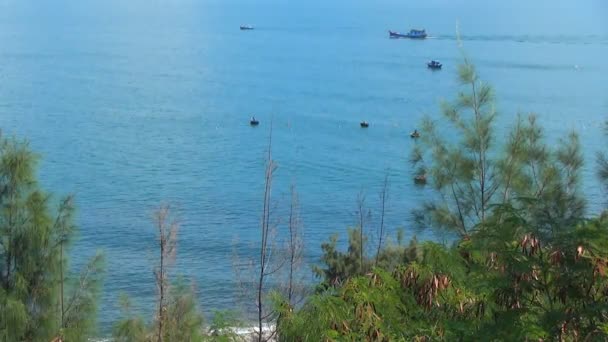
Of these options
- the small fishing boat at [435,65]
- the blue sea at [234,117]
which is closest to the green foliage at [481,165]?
the blue sea at [234,117]

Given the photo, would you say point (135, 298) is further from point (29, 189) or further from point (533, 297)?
point (533, 297)

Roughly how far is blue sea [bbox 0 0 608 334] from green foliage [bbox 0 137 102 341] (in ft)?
27.2

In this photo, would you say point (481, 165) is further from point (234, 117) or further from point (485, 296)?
point (234, 117)

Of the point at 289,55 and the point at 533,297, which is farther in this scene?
the point at 289,55

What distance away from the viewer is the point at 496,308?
440 cm

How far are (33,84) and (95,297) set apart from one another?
41.3 m

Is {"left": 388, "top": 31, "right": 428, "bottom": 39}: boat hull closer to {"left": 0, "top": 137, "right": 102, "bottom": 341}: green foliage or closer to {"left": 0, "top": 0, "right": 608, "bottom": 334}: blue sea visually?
{"left": 0, "top": 0, "right": 608, "bottom": 334}: blue sea

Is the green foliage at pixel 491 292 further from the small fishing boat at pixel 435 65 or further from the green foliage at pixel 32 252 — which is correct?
the small fishing boat at pixel 435 65

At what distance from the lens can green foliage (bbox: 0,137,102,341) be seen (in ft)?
37.3

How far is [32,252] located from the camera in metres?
11.5

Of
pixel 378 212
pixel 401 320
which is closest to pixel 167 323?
pixel 401 320

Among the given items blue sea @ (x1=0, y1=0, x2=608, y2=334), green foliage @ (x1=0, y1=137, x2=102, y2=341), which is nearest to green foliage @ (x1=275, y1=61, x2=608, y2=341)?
green foliage @ (x1=0, y1=137, x2=102, y2=341)

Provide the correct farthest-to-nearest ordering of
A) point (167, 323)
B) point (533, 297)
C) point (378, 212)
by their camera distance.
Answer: point (378, 212), point (167, 323), point (533, 297)

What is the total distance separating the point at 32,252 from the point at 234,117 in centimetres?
3267
